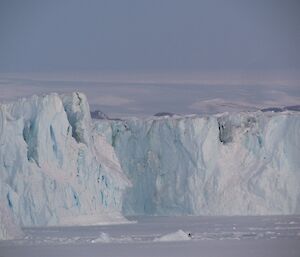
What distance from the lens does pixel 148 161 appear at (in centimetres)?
3541

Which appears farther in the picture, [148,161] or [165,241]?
[148,161]

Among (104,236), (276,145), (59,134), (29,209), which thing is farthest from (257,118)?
(104,236)

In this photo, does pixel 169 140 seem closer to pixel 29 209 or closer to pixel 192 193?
pixel 192 193

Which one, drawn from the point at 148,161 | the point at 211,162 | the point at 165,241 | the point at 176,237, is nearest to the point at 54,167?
the point at 176,237

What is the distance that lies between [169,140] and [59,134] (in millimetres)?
7387

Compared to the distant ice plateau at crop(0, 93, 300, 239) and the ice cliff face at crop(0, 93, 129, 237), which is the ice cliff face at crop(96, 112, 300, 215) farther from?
the ice cliff face at crop(0, 93, 129, 237)

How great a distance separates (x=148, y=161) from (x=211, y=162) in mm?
2419

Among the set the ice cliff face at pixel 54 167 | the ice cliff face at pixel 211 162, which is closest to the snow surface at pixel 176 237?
the ice cliff face at pixel 54 167

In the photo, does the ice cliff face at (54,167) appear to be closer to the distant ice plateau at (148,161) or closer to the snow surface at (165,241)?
the distant ice plateau at (148,161)

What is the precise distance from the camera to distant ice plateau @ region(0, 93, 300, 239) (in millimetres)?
27578

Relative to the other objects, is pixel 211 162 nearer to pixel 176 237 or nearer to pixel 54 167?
pixel 54 167

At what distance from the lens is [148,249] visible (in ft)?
64.2

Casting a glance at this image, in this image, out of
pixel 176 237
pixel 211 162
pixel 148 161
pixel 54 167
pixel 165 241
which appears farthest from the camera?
pixel 148 161

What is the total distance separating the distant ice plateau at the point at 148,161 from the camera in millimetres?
27578
